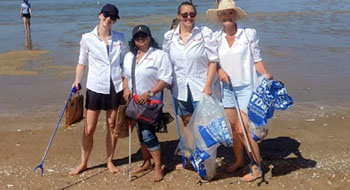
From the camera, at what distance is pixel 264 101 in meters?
4.32

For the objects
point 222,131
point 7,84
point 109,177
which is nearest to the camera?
point 222,131

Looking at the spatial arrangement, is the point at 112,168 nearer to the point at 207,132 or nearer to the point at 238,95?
the point at 207,132

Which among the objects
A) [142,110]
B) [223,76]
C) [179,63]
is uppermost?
[179,63]

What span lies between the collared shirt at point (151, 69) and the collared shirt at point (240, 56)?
0.58 m

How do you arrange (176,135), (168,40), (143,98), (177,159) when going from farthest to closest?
1. (176,135)
2. (177,159)
3. (168,40)
4. (143,98)

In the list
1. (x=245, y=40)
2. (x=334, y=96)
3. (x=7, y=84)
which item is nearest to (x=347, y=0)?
(x=334, y=96)

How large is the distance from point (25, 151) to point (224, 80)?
3.04 meters

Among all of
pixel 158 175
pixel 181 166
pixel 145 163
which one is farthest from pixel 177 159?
pixel 158 175

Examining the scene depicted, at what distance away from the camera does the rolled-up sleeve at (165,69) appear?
4402 mm

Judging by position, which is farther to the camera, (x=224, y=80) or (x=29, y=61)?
(x=29, y=61)

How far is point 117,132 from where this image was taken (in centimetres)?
474

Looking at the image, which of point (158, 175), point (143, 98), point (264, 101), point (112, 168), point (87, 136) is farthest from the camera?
point (112, 168)

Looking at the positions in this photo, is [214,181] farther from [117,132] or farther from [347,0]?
[347,0]

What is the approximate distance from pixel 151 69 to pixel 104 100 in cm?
68
